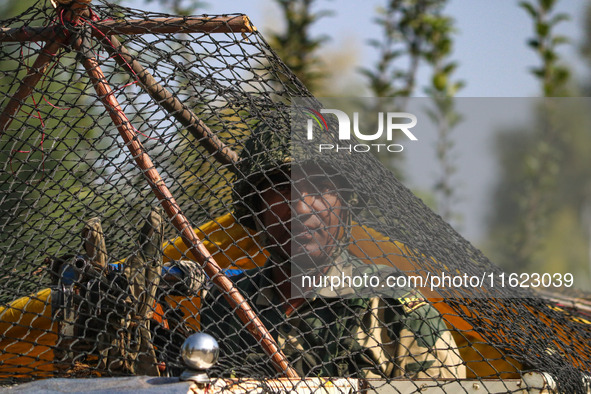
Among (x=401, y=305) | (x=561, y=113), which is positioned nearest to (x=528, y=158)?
(x=561, y=113)

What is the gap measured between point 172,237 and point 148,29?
84cm

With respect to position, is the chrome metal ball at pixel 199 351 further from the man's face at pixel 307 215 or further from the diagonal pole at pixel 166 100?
the diagonal pole at pixel 166 100

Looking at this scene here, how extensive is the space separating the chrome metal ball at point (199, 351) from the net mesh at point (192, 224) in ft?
1.28

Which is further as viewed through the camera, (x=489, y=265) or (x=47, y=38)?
(x=489, y=265)

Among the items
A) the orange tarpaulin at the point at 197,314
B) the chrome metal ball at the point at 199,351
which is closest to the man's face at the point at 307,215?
the orange tarpaulin at the point at 197,314

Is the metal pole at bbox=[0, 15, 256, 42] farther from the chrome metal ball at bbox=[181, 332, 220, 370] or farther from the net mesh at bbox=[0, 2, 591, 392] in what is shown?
the chrome metal ball at bbox=[181, 332, 220, 370]

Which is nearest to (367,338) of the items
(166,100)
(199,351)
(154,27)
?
(199,351)

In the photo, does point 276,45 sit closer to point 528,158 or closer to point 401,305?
point 528,158

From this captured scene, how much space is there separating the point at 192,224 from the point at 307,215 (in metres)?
0.46

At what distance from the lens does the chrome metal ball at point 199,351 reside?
5.47 feet

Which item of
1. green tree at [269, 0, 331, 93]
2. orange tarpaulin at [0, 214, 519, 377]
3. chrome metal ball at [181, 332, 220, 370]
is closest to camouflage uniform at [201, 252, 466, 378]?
orange tarpaulin at [0, 214, 519, 377]

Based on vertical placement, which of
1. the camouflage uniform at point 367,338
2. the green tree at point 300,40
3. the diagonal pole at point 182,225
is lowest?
the camouflage uniform at point 367,338

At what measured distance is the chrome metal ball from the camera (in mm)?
1668

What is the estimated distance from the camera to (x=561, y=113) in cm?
972
